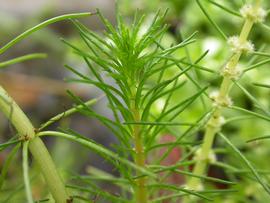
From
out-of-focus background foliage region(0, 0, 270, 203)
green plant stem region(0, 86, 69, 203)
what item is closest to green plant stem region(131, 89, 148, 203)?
green plant stem region(0, 86, 69, 203)

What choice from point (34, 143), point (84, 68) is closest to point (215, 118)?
point (34, 143)

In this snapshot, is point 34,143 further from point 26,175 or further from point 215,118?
point 215,118

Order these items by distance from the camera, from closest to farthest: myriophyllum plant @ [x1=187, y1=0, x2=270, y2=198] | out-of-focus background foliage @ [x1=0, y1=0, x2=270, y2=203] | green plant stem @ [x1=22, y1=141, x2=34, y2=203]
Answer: green plant stem @ [x1=22, y1=141, x2=34, y2=203]
myriophyllum plant @ [x1=187, y1=0, x2=270, y2=198]
out-of-focus background foliage @ [x1=0, y1=0, x2=270, y2=203]

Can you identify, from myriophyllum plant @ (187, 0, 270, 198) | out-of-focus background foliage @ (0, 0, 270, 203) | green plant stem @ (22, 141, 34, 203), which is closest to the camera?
green plant stem @ (22, 141, 34, 203)

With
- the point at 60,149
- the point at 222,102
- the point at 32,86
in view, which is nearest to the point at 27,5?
the point at 32,86

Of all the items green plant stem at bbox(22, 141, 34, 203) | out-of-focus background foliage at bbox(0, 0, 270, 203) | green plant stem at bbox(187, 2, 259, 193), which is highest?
out-of-focus background foliage at bbox(0, 0, 270, 203)

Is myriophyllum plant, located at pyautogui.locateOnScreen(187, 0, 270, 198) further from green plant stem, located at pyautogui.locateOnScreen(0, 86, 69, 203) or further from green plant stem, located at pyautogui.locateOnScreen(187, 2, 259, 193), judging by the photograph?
green plant stem, located at pyautogui.locateOnScreen(0, 86, 69, 203)
